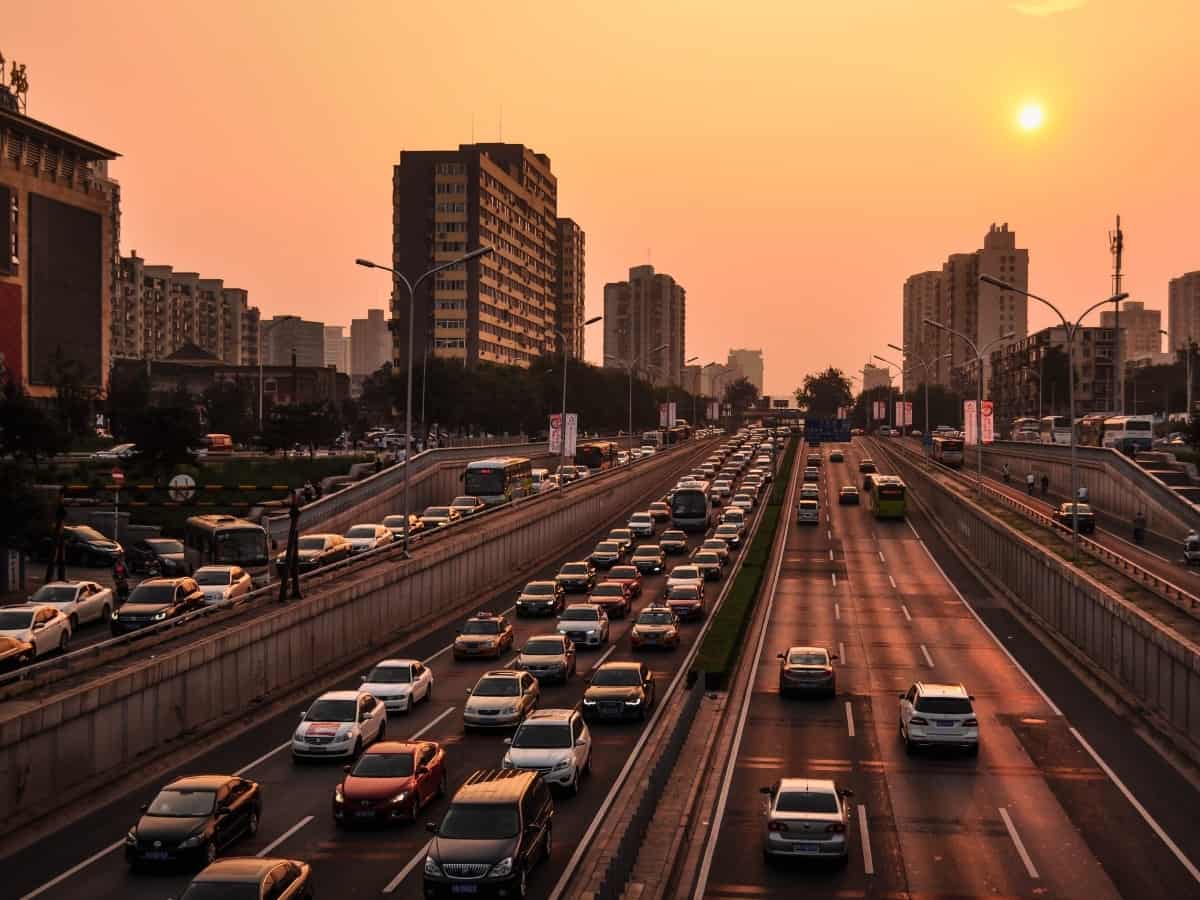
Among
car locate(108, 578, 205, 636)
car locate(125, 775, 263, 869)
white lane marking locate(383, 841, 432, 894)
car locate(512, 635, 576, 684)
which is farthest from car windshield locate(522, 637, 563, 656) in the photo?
car locate(125, 775, 263, 869)

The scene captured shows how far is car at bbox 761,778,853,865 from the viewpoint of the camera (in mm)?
21203

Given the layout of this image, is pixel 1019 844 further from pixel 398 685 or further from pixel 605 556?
pixel 605 556

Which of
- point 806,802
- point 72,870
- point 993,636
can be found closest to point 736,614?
point 993,636

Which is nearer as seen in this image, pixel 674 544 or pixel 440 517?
pixel 440 517

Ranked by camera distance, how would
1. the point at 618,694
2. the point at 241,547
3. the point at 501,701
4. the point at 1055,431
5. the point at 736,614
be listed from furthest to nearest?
the point at 1055,431 → the point at 241,547 → the point at 736,614 → the point at 618,694 → the point at 501,701

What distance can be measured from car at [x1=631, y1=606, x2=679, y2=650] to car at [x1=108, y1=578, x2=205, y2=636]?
46.8 feet

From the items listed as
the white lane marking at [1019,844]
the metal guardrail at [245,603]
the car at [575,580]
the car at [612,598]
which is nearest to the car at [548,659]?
the metal guardrail at [245,603]

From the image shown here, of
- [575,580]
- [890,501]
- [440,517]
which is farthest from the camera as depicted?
[890,501]

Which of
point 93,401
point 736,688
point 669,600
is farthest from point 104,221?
point 736,688

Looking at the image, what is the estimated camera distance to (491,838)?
19875 mm

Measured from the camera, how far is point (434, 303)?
185m

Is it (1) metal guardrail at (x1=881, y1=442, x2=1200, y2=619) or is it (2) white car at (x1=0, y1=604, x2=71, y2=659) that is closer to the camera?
(2) white car at (x1=0, y1=604, x2=71, y2=659)

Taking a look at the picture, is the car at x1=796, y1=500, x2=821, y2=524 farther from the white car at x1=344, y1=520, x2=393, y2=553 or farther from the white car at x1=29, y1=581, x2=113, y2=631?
the white car at x1=29, y1=581, x2=113, y2=631

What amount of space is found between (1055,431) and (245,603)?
105 meters
